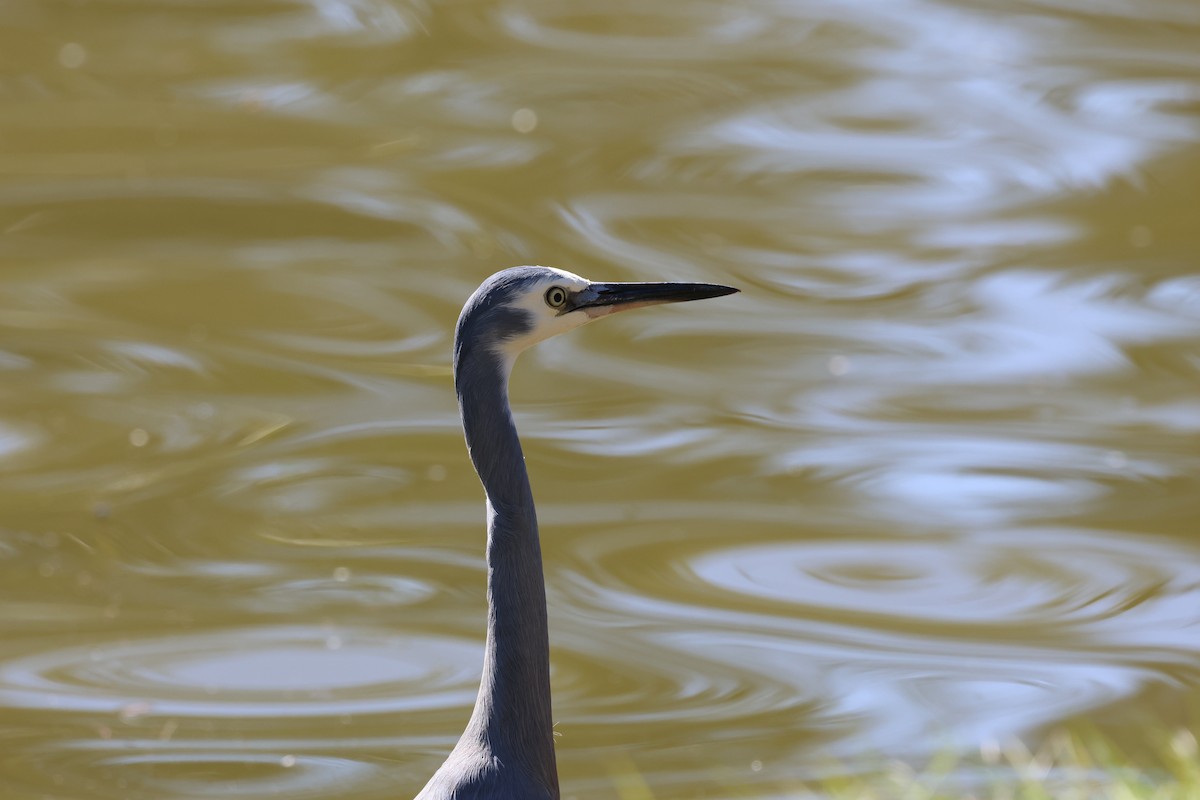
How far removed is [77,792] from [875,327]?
127 inches

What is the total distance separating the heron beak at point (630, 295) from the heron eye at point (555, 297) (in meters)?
0.02

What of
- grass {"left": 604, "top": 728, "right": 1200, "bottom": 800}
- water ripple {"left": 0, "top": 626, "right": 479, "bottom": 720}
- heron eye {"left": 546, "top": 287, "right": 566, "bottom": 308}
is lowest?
water ripple {"left": 0, "top": 626, "right": 479, "bottom": 720}

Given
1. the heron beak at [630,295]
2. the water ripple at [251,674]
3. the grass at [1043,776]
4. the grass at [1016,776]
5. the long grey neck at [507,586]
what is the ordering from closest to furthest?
the long grey neck at [507,586] < the heron beak at [630,295] < the grass at [1043,776] < the grass at [1016,776] < the water ripple at [251,674]

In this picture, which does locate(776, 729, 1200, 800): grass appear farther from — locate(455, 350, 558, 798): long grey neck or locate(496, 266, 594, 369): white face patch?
locate(496, 266, 594, 369): white face patch

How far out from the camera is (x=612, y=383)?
5.88m

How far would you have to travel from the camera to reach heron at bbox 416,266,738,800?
9.08 feet

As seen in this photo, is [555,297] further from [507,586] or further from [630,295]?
[507,586]

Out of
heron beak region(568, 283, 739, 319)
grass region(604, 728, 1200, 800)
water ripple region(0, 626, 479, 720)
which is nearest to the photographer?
heron beak region(568, 283, 739, 319)

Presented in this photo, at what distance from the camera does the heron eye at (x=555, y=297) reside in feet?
9.32

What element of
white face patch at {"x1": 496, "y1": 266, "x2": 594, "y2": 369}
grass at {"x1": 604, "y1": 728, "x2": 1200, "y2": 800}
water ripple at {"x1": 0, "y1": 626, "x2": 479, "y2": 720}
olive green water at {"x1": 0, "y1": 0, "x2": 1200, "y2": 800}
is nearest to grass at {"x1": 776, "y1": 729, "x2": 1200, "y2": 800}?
grass at {"x1": 604, "y1": 728, "x2": 1200, "y2": 800}

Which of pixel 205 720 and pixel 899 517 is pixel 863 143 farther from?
pixel 205 720

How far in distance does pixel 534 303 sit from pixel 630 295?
20cm

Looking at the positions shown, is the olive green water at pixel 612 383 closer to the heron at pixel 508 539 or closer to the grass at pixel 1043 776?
the grass at pixel 1043 776

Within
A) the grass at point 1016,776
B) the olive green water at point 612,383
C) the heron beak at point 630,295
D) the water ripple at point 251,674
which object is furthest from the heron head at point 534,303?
the water ripple at point 251,674
